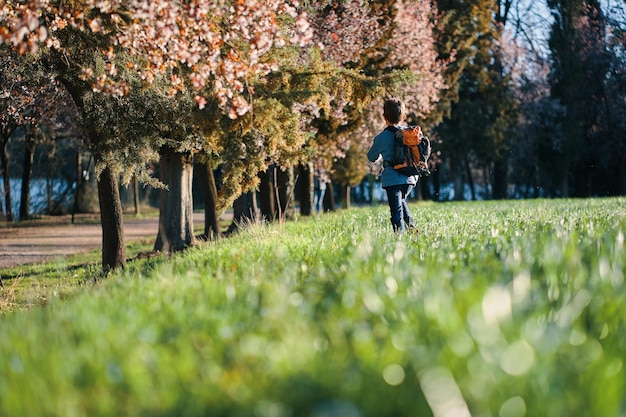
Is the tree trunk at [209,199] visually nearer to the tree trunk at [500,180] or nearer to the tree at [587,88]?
the tree at [587,88]

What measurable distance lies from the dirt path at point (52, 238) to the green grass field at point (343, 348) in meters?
16.3

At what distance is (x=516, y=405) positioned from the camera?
206 centimetres

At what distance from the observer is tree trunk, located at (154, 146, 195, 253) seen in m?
18.6

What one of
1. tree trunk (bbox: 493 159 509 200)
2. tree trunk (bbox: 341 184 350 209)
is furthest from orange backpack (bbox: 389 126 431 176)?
tree trunk (bbox: 493 159 509 200)

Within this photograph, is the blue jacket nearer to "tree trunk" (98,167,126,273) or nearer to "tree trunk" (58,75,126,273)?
"tree trunk" (58,75,126,273)

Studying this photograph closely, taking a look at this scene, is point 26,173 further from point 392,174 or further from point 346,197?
point 392,174

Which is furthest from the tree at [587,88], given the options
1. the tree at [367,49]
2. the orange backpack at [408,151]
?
the orange backpack at [408,151]

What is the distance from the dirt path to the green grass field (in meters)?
16.3

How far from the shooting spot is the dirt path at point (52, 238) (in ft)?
66.3

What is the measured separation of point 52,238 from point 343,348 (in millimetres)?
24835

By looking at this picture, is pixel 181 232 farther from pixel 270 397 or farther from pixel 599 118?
pixel 599 118

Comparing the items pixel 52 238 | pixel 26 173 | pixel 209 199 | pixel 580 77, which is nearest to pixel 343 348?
pixel 209 199

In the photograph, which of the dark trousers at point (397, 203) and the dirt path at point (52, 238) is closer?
the dark trousers at point (397, 203)

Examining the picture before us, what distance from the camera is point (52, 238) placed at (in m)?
25.5
